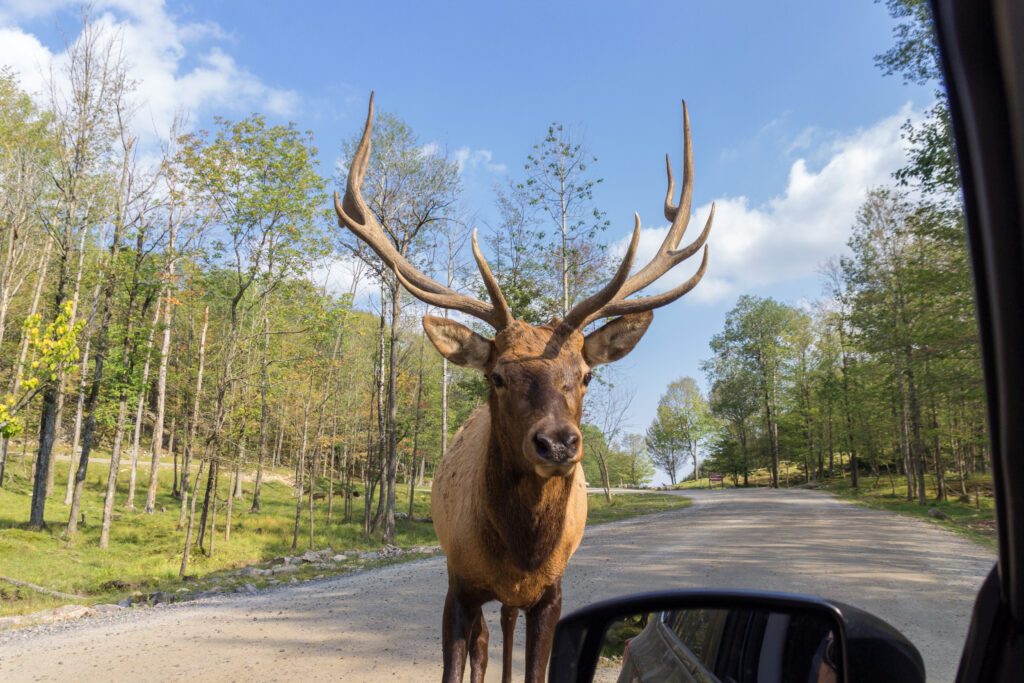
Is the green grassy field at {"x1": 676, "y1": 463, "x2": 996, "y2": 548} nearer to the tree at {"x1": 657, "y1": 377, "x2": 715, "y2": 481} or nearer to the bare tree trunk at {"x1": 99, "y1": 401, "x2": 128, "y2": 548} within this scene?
the tree at {"x1": 657, "y1": 377, "x2": 715, "y2": 481}

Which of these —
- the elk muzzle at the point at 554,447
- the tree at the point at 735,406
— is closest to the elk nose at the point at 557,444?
the elk muzzle at the point at 554,447

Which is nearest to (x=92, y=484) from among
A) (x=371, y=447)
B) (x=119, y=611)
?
(x=371, y=447)

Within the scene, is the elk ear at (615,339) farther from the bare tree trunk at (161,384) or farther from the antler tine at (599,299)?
the bare tree trunk at (161,384)

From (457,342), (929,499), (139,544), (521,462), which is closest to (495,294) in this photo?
(457,342)

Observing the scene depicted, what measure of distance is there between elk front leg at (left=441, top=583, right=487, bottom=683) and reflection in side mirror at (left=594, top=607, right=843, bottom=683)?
1.57 metres

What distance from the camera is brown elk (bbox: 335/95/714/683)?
141 inches

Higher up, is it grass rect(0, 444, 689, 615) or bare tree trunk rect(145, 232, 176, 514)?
bare tree trunk rect(145, 232, 176, 514)

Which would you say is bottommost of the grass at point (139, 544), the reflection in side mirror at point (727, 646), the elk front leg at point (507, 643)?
the grass at point (139, 544)

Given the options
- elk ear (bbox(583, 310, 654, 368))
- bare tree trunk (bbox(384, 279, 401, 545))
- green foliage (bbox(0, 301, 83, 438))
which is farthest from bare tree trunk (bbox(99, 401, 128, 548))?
elk ear (bbox(583, 310, 654, 368))

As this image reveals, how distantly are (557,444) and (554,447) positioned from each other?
21 millimetres

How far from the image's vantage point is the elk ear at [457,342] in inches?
166

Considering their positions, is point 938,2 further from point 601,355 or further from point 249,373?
point 249,373

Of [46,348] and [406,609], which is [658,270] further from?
[46,348]

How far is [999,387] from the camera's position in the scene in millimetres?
999
